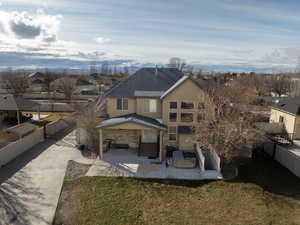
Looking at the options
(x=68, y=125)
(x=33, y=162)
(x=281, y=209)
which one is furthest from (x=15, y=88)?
(x=281, y=209)

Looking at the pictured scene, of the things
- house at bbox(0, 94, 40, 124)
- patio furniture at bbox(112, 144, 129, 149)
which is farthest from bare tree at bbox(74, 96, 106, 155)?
house at bbox(0, 94, 40, 124)

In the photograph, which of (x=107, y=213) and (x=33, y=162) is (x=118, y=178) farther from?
(x=33, y=162)

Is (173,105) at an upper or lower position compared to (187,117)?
upper

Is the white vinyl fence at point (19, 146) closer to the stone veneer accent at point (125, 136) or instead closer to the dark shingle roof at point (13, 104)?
the dark shingle roof at point (13, 104)

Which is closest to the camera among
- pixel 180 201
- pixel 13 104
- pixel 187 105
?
pixel 180 201

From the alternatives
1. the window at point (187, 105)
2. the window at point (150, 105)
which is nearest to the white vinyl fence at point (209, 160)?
the window at point (187, 105)

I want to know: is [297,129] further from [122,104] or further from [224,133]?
[122,104]

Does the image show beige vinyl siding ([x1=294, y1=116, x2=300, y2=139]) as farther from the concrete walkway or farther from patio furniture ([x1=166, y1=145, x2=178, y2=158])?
the concrete walkway

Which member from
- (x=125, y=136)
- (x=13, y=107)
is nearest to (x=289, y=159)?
(x=125, y=136)
